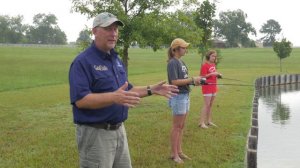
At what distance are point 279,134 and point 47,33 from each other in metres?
150

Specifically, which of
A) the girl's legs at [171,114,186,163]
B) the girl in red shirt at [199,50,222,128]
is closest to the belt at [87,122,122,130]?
the girl's legs at [171,114,186,163]

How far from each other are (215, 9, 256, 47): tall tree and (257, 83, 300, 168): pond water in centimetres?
11377

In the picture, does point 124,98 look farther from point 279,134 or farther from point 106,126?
point 279,134

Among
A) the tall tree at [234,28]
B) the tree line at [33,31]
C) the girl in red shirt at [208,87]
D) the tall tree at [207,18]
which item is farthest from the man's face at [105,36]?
the tree line at [33,31]

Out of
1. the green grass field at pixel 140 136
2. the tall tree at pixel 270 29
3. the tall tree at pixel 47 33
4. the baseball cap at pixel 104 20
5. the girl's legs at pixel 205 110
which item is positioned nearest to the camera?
the baseball cap at pixel 104 20

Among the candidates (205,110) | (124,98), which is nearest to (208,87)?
(205,110)

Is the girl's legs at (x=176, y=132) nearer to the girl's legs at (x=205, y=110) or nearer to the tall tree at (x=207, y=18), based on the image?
the girl's legs at (x=205, y=110)

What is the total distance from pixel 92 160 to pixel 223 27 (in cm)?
12985

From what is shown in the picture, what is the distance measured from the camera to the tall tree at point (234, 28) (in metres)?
130

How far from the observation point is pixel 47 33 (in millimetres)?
154375

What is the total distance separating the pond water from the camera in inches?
327

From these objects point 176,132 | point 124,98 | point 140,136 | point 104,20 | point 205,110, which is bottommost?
point 140,136

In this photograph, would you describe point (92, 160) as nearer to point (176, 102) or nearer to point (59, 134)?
point (176, 102)

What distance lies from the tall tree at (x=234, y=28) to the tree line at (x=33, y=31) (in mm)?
60475
